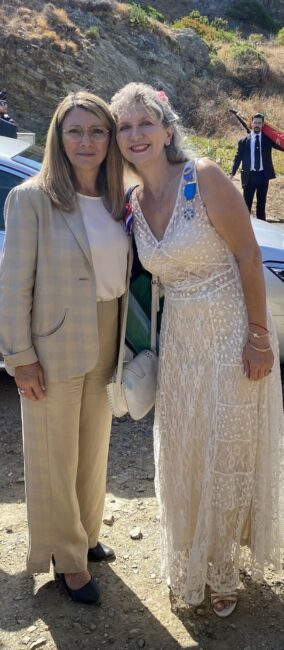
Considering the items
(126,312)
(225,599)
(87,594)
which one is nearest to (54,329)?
(126,312)

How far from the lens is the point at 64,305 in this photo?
207 centimetres

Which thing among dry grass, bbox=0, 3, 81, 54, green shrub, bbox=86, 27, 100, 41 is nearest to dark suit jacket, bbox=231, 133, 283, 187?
dry grass, bbox=0, 3, 81, 54

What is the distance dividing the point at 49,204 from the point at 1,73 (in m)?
19.3

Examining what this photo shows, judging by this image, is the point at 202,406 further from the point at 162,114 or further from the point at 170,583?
the point at 162,114

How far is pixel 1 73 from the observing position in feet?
63.2

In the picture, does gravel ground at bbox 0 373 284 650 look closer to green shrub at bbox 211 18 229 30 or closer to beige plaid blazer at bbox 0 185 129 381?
beige plaid blazer at bbox 0 185 129 381

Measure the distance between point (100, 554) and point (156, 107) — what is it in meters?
1.91

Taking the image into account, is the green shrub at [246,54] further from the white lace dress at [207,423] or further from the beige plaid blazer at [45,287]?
the beige plaid blazer at [45,287]

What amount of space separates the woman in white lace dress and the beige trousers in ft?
0.78

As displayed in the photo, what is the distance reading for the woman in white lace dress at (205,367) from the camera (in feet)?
6.70

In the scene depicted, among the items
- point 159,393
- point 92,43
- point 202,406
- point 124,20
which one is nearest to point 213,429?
point 202,406

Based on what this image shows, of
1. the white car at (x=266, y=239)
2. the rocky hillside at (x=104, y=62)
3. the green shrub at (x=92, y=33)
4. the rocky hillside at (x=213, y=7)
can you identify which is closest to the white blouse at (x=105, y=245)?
the white car at (x=266, y=239)

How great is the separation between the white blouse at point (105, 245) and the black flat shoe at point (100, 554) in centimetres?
122

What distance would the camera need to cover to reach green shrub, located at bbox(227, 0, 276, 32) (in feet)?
142
